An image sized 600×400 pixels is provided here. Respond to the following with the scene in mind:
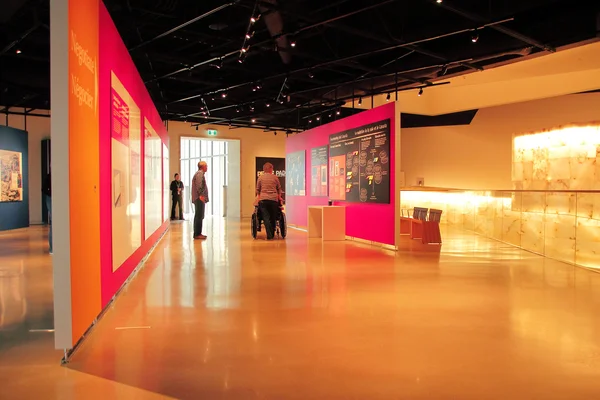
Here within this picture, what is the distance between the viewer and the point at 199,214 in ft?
34.9

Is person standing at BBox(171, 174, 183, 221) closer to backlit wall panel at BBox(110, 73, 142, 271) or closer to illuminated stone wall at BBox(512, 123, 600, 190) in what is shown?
backlit wall panel at BBox(110, 73, 142, 271)

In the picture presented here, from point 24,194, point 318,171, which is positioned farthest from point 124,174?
point 24,194

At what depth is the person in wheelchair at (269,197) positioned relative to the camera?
33.5ft

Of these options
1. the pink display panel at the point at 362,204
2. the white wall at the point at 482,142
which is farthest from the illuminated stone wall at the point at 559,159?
the pink display panel at the point at 362,204

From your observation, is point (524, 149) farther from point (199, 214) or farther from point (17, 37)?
point (17, 37)

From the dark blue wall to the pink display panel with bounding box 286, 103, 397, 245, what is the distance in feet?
26.5

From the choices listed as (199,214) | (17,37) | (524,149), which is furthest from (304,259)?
(524,149)

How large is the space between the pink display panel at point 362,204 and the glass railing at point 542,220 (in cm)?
253

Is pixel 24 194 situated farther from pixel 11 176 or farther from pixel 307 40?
pixel 307 40

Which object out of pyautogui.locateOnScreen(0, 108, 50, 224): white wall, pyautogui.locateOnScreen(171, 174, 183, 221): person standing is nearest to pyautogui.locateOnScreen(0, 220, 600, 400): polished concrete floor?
pyautogui.locateOnScreen(0, 108, 50, 224): white wall

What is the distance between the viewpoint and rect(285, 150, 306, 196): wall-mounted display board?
13.7 metres

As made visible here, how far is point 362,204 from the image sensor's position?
998 centimetres

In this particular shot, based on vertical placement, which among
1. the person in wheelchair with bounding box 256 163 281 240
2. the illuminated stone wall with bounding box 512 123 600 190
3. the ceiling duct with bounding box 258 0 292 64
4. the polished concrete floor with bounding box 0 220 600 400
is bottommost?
the polished concrete floor with bounding box 0 220 600 400

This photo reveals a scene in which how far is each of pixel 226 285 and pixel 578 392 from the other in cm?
374
